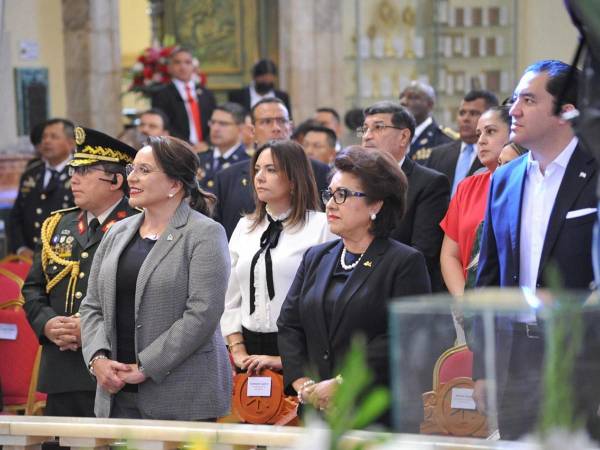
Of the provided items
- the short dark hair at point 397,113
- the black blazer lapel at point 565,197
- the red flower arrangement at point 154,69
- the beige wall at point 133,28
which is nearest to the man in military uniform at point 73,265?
the short dark hair at point 397,113

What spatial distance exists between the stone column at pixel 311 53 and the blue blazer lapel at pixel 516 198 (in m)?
8.24

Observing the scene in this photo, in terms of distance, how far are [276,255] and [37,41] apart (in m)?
6.49

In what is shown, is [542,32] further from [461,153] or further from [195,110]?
[461,153]

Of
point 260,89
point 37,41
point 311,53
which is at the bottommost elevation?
point 260,89

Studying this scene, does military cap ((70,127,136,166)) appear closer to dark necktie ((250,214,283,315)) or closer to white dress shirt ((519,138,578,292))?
dark necktie ((250,214,283,315))

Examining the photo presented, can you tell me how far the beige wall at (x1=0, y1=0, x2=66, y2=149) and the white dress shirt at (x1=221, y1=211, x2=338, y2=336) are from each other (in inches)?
230

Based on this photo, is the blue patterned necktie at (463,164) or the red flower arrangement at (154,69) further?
the red flower arrangement at (154,69)

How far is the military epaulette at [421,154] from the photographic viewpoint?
723 centimetres

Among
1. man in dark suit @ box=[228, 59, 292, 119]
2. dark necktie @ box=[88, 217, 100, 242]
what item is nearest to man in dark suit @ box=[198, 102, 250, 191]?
man in dark suit @ box=[228, 59, 292, 119]

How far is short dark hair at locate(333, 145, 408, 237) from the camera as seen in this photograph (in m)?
3.87

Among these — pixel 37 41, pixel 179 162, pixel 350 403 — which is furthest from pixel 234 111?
pixel 350 403

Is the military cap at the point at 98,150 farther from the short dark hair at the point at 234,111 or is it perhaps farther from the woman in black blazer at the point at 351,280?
the short dark hair at the point at 234,111

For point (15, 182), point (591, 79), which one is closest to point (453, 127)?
point (15, 182)

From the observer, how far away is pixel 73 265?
14.6 feet
